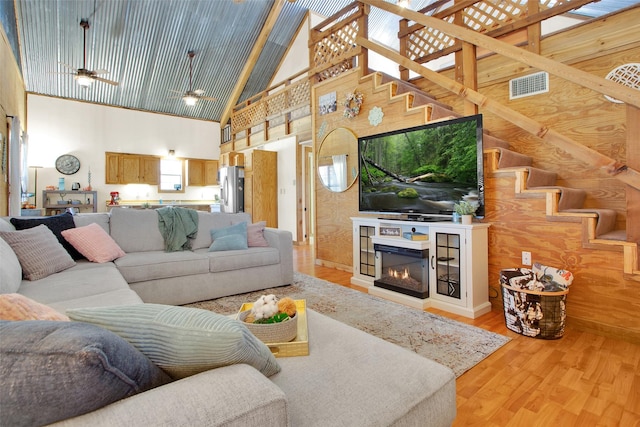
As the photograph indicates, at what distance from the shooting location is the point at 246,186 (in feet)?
25.1

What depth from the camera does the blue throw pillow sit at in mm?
3383

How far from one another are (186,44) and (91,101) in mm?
2770

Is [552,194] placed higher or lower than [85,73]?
lower

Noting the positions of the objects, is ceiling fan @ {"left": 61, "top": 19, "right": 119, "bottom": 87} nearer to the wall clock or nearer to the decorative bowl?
the wall clock

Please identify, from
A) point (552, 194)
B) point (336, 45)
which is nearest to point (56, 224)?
point (336, 45)

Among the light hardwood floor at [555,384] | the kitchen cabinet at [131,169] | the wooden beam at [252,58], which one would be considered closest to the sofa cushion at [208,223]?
the light hardwood floor at [555,384]

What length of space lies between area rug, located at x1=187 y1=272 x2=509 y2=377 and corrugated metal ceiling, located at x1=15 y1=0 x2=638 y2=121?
4878 mm

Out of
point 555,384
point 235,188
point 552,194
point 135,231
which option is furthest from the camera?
point 235,188

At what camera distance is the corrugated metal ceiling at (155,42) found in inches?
235

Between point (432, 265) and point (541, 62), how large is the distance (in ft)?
5.96

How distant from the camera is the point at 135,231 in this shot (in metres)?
3.35

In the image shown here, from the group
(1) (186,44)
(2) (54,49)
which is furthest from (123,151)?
(1) (186,44)

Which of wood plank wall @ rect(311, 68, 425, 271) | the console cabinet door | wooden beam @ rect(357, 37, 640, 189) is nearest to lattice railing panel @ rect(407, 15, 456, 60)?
wooden beam @ rect(357, 37, 640, 189)

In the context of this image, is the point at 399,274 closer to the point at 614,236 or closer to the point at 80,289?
the point at 614,236
